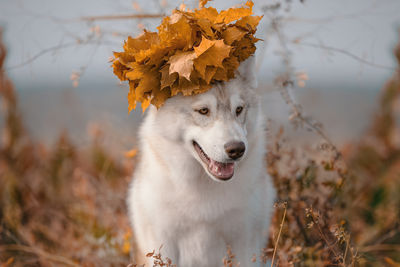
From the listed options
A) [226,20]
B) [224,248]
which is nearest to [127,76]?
[226,20]

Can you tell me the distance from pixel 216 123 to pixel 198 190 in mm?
539

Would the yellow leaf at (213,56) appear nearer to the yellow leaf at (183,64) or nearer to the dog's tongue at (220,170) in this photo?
the yellow leaf at (183,64)

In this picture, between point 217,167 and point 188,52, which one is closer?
point 188,52

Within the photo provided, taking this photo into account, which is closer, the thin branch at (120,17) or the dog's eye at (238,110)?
the dog's eye at (238,110)

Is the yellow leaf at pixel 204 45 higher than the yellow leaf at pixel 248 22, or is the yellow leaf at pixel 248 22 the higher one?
the yellow leaf at pixel 248 22

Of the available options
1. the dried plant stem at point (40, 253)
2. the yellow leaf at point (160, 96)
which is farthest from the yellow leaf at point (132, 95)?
the dried plant stem at point (40, 253)

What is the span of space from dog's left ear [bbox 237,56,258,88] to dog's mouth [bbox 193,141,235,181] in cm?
58

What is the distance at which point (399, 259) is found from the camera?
3311 mm

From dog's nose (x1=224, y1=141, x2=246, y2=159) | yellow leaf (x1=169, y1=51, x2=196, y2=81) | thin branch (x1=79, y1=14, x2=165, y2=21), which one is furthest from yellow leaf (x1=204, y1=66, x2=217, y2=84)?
thin branch (x1=79, y1=14, x2=165, y2=21)

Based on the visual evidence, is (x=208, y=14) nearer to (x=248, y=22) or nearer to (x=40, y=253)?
(x=248, y=22)

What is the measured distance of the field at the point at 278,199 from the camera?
3.04 meters

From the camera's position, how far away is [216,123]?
88.0 inches

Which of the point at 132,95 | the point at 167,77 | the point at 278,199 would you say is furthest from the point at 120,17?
the point at 278,199

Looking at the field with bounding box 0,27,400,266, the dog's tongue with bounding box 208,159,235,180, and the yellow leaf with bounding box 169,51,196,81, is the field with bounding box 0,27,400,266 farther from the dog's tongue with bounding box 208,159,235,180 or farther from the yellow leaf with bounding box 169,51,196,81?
the yellow leaf with bounding box 169,51,196,81
